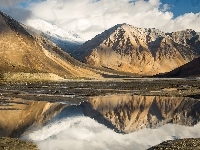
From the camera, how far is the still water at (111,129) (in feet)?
70.4

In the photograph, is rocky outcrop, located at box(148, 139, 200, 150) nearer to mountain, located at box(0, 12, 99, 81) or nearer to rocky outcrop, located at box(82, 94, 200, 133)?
rocky outcrop, located at box(82, 94, 200, 133)

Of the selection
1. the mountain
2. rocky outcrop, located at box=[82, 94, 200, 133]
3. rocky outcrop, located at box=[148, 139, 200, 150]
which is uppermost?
the mountain

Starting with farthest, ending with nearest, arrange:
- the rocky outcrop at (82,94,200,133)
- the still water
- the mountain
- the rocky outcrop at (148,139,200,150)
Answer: the mountain < the rocky outcrop at (82,94,200,133) < the still water < the rocky outcrop at (148,139,200,150)

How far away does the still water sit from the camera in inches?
845

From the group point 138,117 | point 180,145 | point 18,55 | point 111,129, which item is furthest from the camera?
point 18,55

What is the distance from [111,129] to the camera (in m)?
26.9

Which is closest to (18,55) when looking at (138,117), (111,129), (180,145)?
(138,117)

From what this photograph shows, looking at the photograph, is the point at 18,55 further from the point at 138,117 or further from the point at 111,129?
the point at 111,129

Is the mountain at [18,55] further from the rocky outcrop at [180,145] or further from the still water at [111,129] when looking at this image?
the rocky outcrop at [180,145]

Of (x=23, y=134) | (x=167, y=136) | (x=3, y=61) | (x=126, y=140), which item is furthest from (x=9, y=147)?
(x=3, y=61)

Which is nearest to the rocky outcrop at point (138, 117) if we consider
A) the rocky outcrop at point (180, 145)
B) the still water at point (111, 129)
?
the still water at point (111, 129)

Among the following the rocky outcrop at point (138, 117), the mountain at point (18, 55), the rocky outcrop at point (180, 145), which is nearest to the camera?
the rocky outcrop at point (180, 145)

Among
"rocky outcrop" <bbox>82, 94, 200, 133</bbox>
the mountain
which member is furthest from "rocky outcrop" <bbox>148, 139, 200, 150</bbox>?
the mountain

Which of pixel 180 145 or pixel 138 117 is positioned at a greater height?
pixel 180 145
